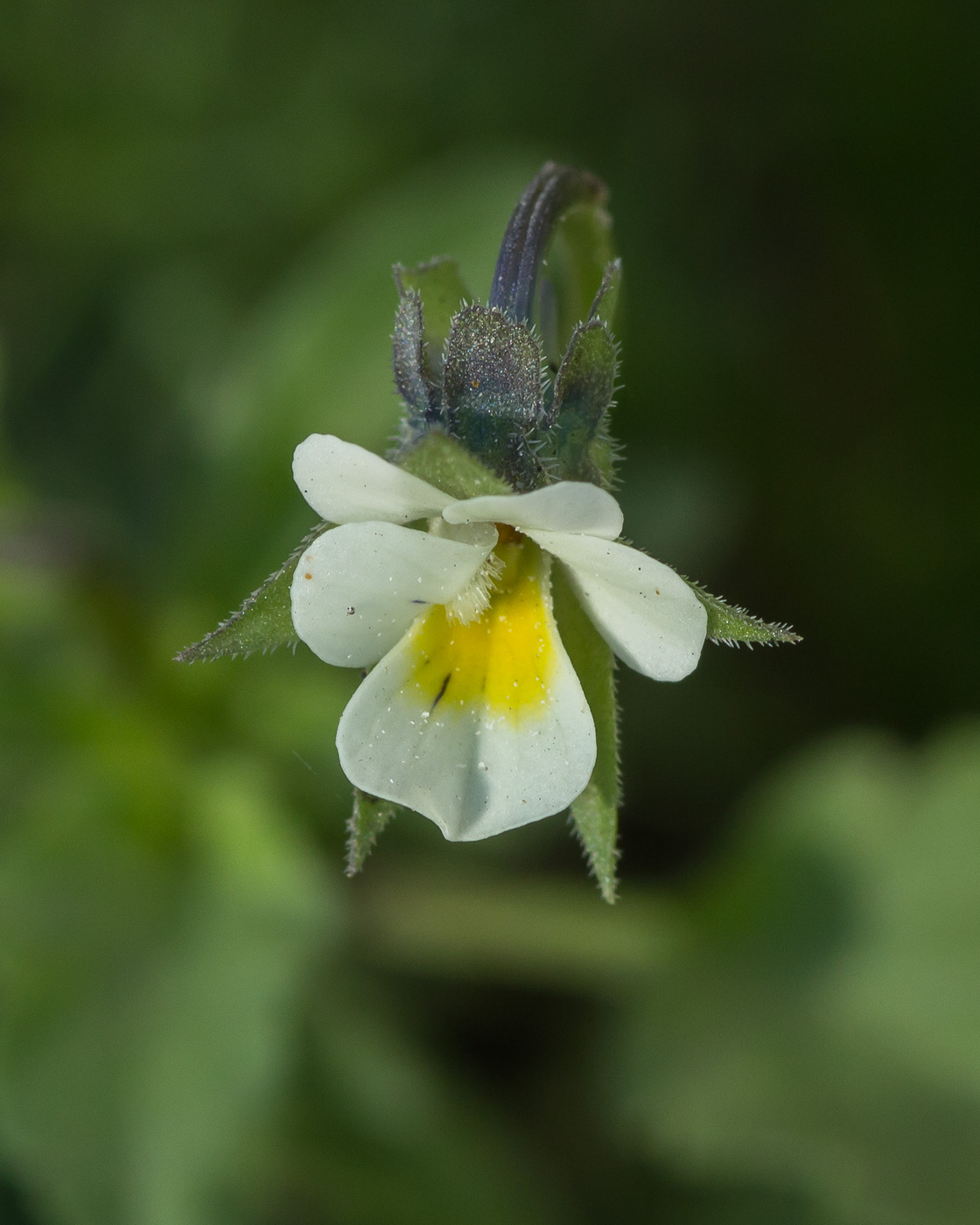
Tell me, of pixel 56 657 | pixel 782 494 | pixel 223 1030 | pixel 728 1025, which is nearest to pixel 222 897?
pixel 223 1030

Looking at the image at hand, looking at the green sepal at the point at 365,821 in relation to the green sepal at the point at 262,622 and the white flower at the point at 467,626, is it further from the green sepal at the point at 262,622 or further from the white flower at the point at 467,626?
the green sepal at the point at 262,622

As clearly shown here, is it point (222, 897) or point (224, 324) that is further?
point (224, 324)

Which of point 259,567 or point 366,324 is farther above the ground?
point 366,324

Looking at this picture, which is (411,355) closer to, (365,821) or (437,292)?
(437,292)

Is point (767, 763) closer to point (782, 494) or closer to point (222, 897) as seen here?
point (782, 494)

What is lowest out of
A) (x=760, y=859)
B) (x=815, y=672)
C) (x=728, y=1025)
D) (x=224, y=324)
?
(x=728, y=1025)

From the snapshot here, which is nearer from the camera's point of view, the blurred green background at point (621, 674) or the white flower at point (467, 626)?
the white flower at point (467, 626)

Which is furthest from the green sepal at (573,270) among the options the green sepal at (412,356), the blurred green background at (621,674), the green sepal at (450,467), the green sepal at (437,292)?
the blurred green background at (621,674)
